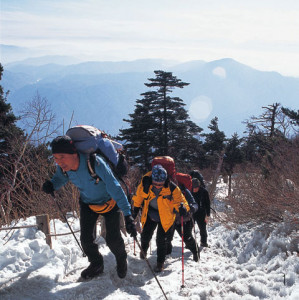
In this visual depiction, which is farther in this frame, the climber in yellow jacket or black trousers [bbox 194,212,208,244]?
black trousers [bbox 194,212,208,244]

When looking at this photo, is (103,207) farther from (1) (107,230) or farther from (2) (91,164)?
(2) (91,164)

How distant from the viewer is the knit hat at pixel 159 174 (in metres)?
4.30

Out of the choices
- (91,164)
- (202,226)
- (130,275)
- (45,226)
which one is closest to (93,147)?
(91,164)

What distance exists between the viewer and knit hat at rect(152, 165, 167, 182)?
14.1 ft

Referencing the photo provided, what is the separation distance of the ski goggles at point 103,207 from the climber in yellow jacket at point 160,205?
0.81 metres

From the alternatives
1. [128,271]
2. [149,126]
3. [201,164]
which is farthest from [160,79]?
[128,271]

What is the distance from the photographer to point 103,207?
12.2 feet

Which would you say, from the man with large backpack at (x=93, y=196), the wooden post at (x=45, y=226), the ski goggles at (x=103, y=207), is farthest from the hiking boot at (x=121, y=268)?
the wooden post at (x=45, y=226)

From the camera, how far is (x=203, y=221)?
22.0 feet

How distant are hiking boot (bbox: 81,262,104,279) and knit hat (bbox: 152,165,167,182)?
55.1 inches

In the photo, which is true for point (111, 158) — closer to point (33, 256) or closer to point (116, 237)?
point (116, 237)

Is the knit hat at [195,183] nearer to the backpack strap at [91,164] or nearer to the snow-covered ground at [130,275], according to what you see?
the snow-covered ground at [130,275]

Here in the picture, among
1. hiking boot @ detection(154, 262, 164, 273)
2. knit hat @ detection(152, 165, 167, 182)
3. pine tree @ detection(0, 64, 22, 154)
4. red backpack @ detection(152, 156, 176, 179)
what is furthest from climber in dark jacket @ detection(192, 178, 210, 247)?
pine tree @ detection(0, 64, 22, 154)

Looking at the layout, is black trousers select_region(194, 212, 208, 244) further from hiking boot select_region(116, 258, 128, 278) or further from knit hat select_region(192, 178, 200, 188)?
hiking boot select_region(116, 258, 128, 278)
